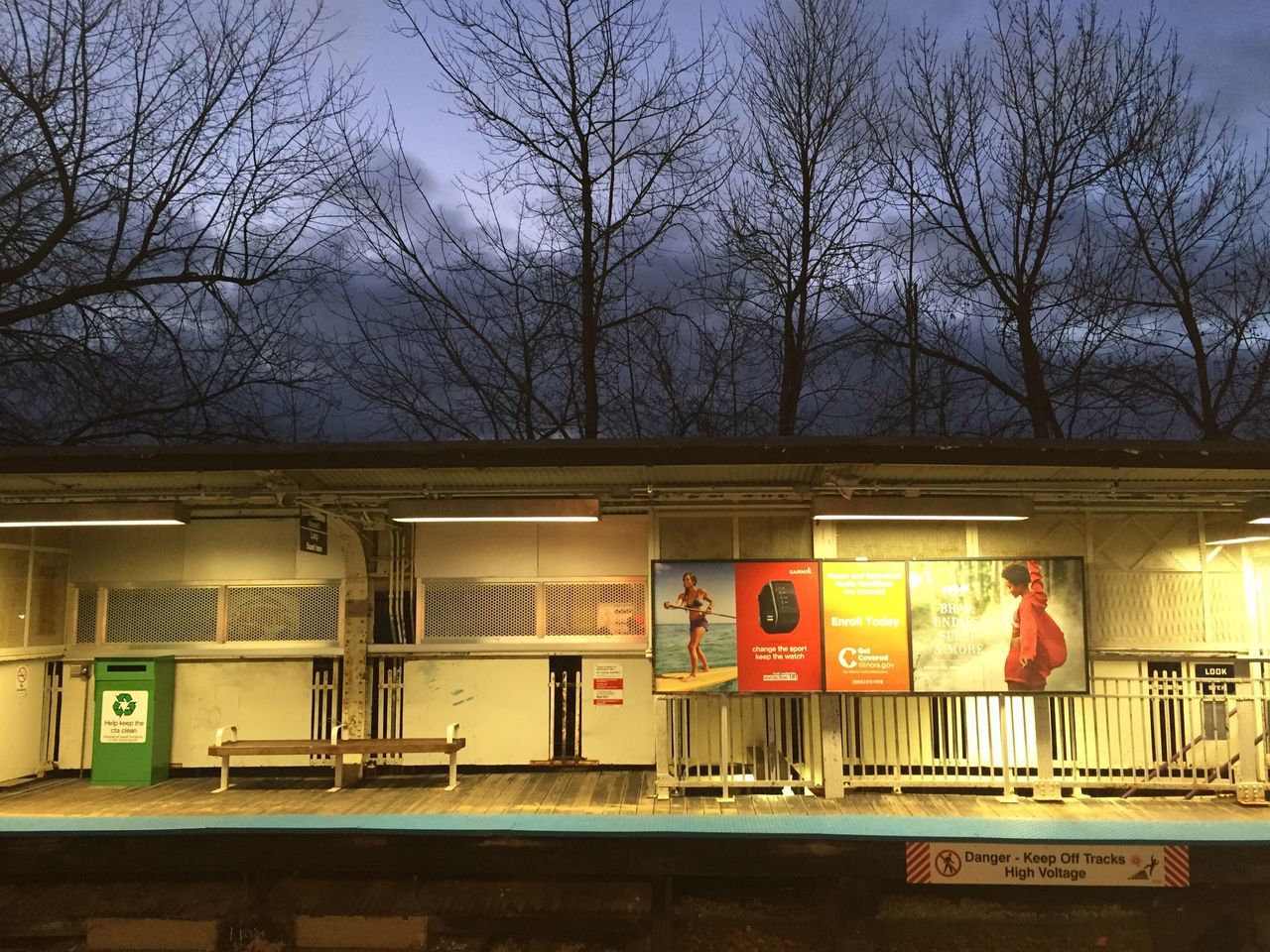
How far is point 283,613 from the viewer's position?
962 cm

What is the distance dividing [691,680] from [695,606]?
0.73 m

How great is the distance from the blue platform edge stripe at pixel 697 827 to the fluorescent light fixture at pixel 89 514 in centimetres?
272

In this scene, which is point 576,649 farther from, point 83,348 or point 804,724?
point 83,348

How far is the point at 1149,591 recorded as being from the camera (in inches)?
347

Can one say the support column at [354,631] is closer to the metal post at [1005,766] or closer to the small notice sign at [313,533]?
the small notice sign at [313,533]

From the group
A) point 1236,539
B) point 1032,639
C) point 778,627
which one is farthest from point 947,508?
point 1236,539

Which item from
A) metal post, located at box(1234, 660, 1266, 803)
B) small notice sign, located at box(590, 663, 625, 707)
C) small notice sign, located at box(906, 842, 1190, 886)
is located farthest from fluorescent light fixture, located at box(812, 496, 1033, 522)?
small notice sign, located at box(590, 663, 625, 707)

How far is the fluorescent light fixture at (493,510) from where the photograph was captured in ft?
26.4

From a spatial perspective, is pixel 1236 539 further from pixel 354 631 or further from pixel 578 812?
pixel 354 631

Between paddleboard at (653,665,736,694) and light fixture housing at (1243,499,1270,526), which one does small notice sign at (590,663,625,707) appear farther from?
light fixture housing at (1243,499,1270,526)

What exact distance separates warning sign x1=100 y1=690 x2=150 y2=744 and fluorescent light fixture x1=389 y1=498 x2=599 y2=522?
385cm

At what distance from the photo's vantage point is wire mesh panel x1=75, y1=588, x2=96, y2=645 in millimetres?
9703

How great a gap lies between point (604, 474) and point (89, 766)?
7.05 metres

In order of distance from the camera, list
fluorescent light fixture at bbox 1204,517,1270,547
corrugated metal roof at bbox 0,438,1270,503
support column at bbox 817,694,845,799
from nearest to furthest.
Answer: corrugated metal roof at bbox 0,438,1270,503 → support column at bbox 817,694,845,799 → fluorescent light fixture at bbox 1204,517,1270,547
